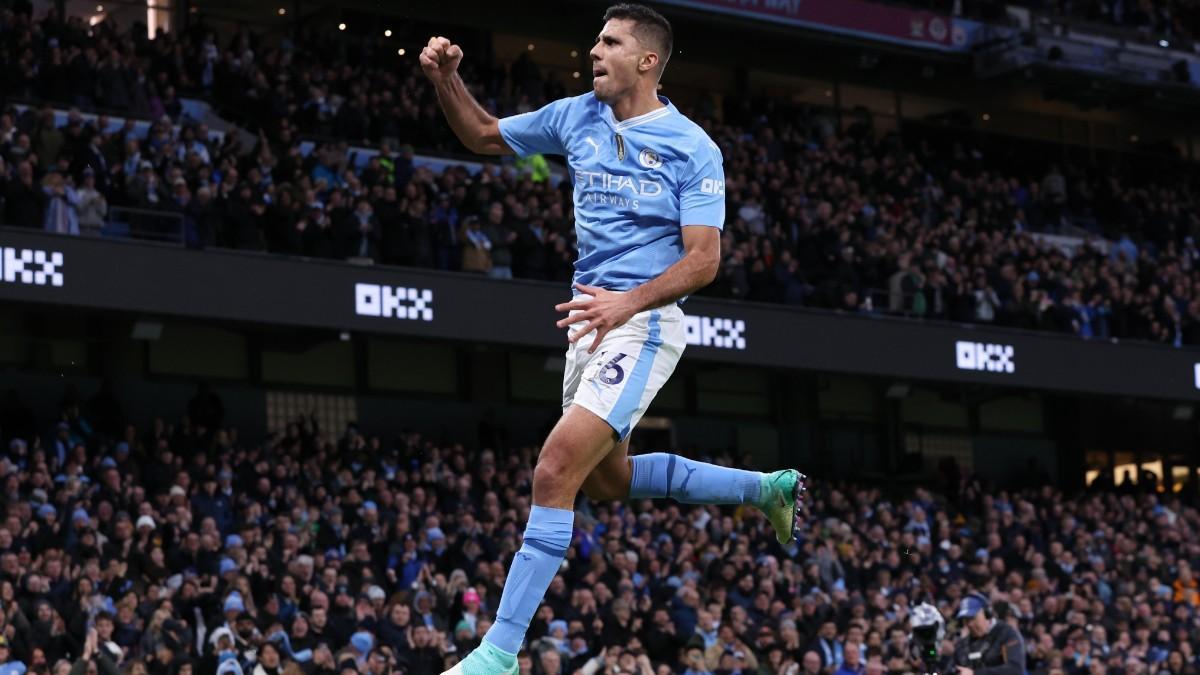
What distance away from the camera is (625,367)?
735 centimetres

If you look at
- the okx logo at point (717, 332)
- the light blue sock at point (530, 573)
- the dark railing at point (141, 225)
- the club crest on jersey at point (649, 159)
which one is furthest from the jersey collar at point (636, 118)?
the okx logo at point (717, 332)

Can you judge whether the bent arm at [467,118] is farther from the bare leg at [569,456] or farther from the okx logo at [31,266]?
the okx logo at [31,266]

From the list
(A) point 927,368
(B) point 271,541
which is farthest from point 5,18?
(A) point 927,368

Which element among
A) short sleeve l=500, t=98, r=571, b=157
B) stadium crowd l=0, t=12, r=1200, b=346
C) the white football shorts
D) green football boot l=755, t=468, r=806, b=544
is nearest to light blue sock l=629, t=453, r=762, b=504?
green football boot l=755, t=468, r=806, b=544

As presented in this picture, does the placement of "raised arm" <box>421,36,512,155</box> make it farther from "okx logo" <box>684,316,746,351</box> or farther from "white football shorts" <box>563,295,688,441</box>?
"okx logo" <box>684,316,746,351</box>

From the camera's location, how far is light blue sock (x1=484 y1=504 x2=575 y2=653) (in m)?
7.02

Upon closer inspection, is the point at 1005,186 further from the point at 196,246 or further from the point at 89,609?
the point at 89,609

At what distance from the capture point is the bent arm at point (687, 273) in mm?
7254

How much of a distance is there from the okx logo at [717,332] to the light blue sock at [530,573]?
63.0ft

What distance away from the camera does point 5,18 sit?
965 inches

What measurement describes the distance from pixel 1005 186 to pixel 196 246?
17.8 metres

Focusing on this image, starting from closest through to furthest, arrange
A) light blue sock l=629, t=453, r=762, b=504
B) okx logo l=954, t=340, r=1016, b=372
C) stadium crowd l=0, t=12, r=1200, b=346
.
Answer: light blue sock l=629, t=453, r=762, b=504 < stadium crowd l=0, t=12, r=1200, b=346 < okx logo l=954, t=340, r=1016, b=372

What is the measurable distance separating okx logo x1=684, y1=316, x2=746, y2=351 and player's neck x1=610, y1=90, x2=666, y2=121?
18755 millimetres

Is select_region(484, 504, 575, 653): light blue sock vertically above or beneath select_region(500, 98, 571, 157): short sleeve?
beneath
